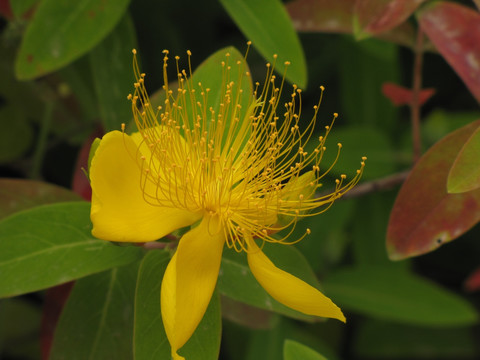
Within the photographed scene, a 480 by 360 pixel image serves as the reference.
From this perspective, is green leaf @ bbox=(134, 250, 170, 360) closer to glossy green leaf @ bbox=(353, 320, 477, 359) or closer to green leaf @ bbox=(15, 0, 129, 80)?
green leaf @ bbox=(15, 0, 129, 80)

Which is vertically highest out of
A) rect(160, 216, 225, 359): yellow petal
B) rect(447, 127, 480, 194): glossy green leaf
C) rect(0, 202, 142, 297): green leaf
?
rect(447, 127, 480, 194): glossy green leaf

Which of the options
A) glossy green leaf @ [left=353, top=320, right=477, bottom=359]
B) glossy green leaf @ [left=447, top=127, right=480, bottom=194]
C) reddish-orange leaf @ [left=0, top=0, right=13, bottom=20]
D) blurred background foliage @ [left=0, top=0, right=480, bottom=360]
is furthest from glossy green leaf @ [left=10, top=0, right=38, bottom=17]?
glossy green leaf @ [left=353, top=320, right=477, bottom=359]

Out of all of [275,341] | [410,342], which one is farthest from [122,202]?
[410,342]

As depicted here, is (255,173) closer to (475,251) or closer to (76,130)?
(76,130)

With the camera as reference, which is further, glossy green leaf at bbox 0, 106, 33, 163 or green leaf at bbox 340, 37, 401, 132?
green leaf at bbox 340, 37, 401, 132

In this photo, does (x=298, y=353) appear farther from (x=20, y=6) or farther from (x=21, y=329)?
(x=21, y=329)

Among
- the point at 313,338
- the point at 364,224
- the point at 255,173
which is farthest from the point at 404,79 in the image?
the point at 255,173
